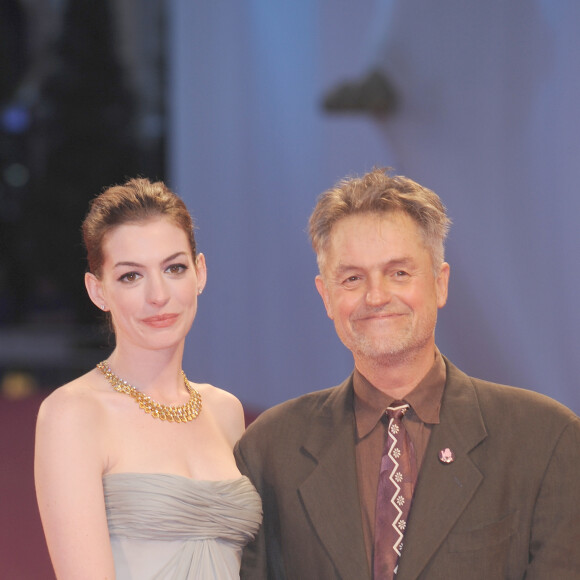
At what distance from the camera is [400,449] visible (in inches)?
86.5

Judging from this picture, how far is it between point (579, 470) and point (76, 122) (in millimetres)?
10640

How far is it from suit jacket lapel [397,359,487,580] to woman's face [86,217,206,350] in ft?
2.32

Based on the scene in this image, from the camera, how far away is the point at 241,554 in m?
2.39

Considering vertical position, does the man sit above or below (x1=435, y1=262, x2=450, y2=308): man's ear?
below

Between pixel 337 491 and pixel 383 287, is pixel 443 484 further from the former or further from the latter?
pixel 383 287

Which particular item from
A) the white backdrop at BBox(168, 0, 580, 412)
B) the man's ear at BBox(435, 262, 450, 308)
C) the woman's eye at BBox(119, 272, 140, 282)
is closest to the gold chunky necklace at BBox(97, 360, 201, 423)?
the woman's eye at BBox(119, 272, 140, 282)

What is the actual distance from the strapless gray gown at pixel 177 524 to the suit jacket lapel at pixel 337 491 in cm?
19

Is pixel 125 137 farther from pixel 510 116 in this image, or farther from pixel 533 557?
pixel 533 557

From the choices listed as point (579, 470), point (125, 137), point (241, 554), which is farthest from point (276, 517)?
point (125, 137)

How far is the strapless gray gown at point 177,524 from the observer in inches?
86.0

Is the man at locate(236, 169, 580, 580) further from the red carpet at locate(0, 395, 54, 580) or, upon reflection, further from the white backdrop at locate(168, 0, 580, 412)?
the white backdrop at locate(168, 0, 580, 412)

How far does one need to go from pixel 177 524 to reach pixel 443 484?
64 cm

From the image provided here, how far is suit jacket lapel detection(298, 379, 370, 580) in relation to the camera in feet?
6.94

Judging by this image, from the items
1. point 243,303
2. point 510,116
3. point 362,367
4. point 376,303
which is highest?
point 510,116
